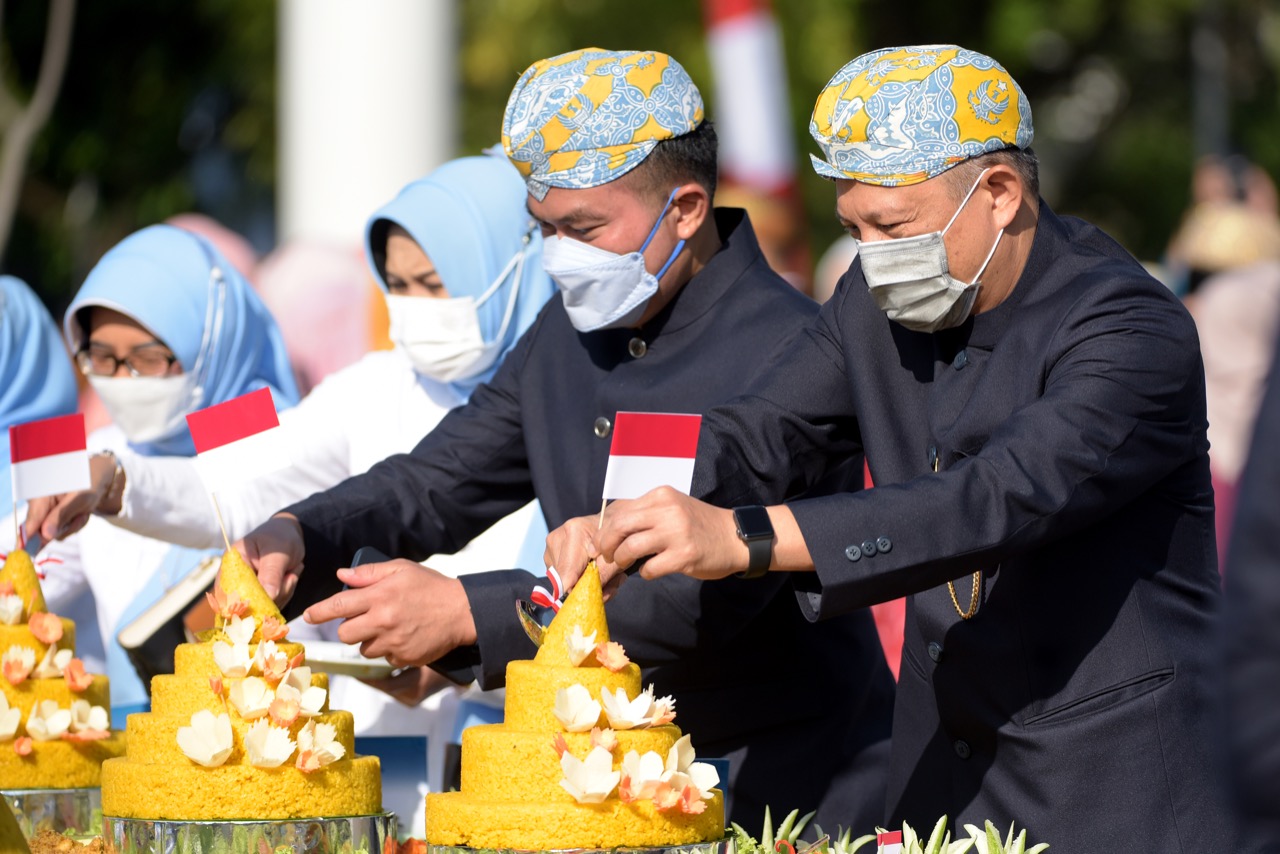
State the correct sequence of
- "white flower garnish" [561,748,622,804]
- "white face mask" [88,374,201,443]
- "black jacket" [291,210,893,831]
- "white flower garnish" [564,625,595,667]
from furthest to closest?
"white face mask" [88,374,201,443] < "black jacket" [291,210,893,831] < "white flower garnish" [564,625,595,667] < "white flower garnish" [561,748,622,804]

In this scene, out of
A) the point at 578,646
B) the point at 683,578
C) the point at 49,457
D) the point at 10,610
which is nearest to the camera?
the point at 578,646

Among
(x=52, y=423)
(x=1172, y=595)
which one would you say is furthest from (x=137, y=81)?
(x=1172, y=595)

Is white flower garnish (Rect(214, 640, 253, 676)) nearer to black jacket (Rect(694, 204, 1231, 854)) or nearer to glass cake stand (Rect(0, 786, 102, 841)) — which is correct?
glass cake stand (Rect(0, 786, 102, 841))

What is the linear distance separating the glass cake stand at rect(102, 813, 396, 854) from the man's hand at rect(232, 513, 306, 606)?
58cm

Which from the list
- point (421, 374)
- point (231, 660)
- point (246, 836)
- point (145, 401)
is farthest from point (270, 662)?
point (145, 401)

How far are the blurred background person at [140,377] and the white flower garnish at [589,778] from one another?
232cm

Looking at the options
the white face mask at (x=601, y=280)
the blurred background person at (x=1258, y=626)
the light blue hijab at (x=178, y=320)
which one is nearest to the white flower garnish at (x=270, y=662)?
the white face mask at (x=601, y=280)

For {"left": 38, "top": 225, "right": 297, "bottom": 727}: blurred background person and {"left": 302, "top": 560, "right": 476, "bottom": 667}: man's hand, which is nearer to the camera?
{"left": 302, "top": 560, "right": 476, "bottom": 667}: man's hand

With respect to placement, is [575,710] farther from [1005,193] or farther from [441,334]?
[441,334]

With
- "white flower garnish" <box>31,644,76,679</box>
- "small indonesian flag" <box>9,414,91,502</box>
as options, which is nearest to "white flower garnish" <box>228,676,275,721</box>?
"white flower garnish" <box>31,644,76,679</box>

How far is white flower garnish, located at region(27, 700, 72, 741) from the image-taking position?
300cm

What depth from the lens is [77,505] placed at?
3.47m

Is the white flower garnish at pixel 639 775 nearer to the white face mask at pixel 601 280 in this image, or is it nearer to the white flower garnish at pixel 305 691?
the white flower garnish at pixel 305 691

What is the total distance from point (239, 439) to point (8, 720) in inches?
26.0
